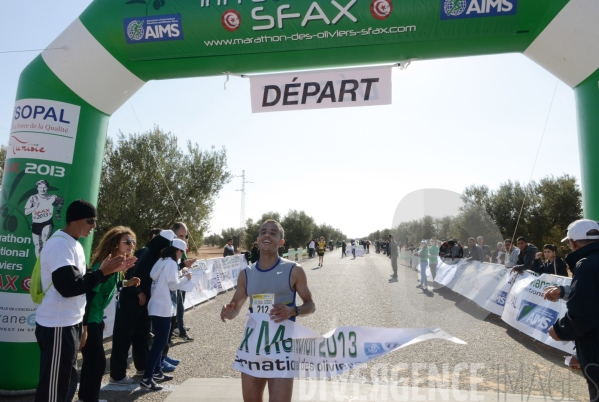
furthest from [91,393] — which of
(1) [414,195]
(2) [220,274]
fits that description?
(2) [220,274]

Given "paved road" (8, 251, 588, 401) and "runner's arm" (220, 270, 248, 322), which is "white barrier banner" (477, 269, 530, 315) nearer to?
"paved road" (8, 251, 588, 401)

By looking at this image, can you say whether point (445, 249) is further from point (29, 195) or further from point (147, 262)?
point (29, 195)

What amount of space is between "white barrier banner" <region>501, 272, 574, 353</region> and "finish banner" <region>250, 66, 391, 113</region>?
14.8ft

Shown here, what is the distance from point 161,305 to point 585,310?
4.23 metres

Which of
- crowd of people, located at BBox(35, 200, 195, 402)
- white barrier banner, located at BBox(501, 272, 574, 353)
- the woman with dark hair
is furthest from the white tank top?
the woman with dark hair

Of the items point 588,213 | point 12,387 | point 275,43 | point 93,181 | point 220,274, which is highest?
point 275,43

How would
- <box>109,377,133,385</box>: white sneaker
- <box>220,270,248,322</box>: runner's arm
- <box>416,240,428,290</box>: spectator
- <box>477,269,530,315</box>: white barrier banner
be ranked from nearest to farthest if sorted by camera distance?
<box>220,270,248,322</box>: runner's arm < <box>109,377,133,385</box>: white sneaker < <box>477,269,530,315</box>: white barrier banner < <box>416,240,428,290</box>: spectator

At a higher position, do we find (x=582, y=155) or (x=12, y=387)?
(x=582, y=155)

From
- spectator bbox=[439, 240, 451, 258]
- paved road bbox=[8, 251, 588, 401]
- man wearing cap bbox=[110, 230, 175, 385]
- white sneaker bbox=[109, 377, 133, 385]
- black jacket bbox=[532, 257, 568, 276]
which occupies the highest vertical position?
spectator bbox=[439, 240, 451, 258]

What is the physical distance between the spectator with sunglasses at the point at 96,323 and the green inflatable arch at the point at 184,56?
1.08 meters

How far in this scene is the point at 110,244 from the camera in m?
4.48

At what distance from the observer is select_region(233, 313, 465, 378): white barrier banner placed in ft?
10.8

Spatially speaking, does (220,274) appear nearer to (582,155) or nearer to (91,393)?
(91,393)

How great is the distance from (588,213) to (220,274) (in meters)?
12.3
